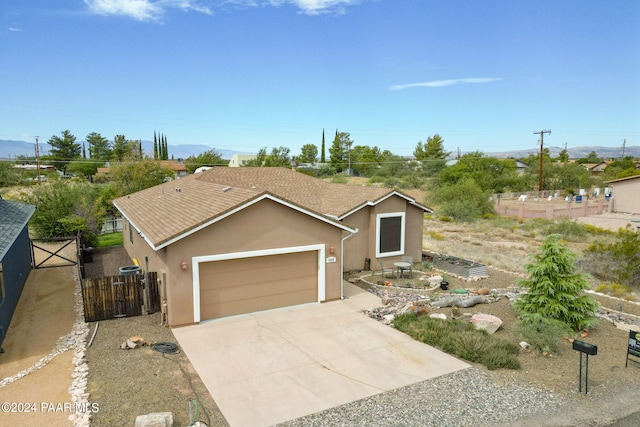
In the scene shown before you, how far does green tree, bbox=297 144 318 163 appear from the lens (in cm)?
10014

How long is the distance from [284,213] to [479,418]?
7.77m

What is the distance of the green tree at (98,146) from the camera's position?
88.9 m

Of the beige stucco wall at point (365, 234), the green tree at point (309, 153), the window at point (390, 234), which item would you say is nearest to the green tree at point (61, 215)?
the beige stucco wall at point (365, 234)

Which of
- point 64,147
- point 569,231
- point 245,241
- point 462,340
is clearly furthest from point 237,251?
point 64,147

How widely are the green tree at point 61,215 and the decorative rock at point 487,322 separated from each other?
822 inches

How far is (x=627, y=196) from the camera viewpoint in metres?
45.6

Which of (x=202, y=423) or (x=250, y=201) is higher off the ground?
(x=250, y=201)

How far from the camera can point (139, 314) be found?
12.7 meters

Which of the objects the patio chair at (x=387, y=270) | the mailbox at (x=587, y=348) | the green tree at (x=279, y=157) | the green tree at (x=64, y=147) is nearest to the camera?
the mailbox at (x=587, y=348)

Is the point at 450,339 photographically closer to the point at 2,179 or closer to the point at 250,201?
Result: the point at 250,201

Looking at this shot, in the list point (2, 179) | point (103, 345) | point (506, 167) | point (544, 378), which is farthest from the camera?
point (506, 167)

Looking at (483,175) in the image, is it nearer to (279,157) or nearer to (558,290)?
(279,157)

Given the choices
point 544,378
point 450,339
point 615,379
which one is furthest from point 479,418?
point 615,379

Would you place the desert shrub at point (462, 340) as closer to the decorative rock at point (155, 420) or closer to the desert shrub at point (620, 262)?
the decorative rock at point (155, 420)
